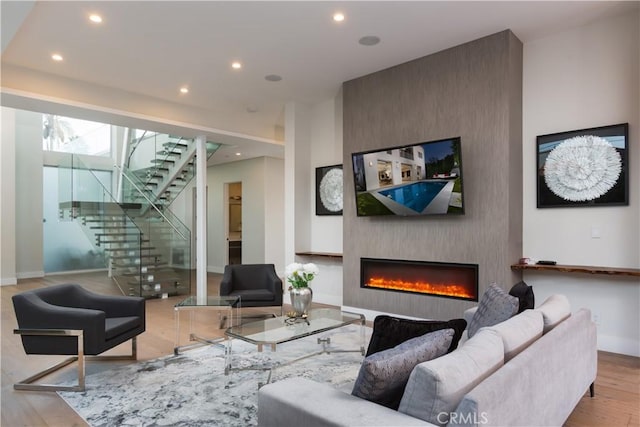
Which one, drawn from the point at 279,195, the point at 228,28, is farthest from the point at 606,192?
the point at 279,195

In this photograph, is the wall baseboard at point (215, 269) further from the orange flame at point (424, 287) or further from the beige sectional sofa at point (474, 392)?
the beige sectional sofa at point (474, 392)

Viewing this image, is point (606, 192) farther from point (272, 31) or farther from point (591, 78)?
point (272, 31)

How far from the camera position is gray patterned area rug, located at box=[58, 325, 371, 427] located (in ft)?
8.85

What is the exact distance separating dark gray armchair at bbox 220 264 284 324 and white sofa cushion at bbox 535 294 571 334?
3206 millimetres

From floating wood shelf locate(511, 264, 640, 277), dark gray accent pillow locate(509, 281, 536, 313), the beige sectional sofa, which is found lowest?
the beige sectional sofa

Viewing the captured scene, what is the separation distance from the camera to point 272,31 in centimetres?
429

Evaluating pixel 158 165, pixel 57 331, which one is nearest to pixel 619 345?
pixel 57 331

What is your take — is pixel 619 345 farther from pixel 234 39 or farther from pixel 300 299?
pixel 234 39

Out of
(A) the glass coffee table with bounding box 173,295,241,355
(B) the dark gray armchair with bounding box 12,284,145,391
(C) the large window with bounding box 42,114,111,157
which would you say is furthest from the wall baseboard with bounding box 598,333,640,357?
(C) the large window with bounding box 42,114,111,157

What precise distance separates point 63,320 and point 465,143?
4237 mm

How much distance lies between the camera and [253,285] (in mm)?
5602

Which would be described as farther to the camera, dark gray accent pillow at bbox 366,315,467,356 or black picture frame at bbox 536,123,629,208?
black picture frame at bbox 536,123,629,208

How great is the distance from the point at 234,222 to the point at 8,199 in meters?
5.08

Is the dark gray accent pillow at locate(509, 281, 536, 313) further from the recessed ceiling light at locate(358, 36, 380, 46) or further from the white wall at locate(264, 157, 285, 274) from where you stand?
the white wall at locate(264, 157, 285, 274)
